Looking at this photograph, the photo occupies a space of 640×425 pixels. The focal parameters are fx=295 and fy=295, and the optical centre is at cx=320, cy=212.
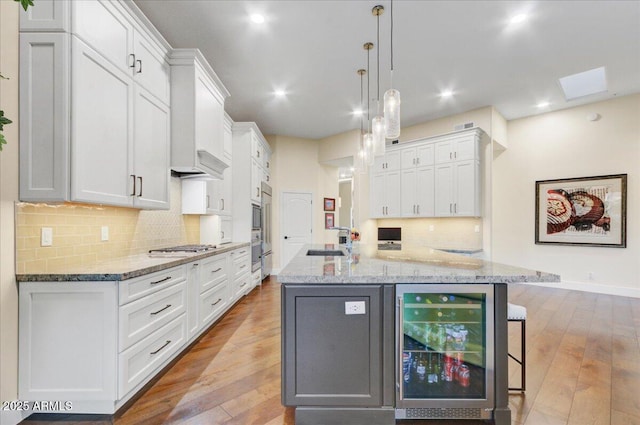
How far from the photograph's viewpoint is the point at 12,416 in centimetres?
167

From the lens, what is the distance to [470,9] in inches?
107

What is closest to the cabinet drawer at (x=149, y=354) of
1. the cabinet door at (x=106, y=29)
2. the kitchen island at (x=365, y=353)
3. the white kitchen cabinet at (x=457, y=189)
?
the kitchen island at (x=365, y=353)

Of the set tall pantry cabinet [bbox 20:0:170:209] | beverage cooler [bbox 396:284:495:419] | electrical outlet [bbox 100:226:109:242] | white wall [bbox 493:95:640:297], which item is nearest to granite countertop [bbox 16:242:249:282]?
electrical outlet [bbox 100:226:109:242]

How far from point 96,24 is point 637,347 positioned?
16.8 ft

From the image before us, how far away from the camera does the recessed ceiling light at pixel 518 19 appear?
2799 millimetres

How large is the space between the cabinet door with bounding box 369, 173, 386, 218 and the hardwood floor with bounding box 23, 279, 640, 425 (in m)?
3.09

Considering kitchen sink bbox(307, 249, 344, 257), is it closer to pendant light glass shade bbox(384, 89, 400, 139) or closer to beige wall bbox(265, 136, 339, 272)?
pendant light glass shade bbox(384, 89, 400, 139)

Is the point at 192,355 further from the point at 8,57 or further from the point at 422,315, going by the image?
the point at 8,57

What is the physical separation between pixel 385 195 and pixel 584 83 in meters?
3.45

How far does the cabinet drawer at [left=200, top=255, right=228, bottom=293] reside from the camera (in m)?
2.96

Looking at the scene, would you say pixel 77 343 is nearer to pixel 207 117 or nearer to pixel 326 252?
pixel 326 252

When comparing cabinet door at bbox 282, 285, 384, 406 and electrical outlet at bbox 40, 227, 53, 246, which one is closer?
cabinet door at bbox 282, 285, 384, 406

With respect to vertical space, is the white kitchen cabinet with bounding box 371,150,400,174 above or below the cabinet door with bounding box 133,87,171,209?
above

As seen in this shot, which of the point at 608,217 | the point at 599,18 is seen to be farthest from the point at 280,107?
the point at 608,217
